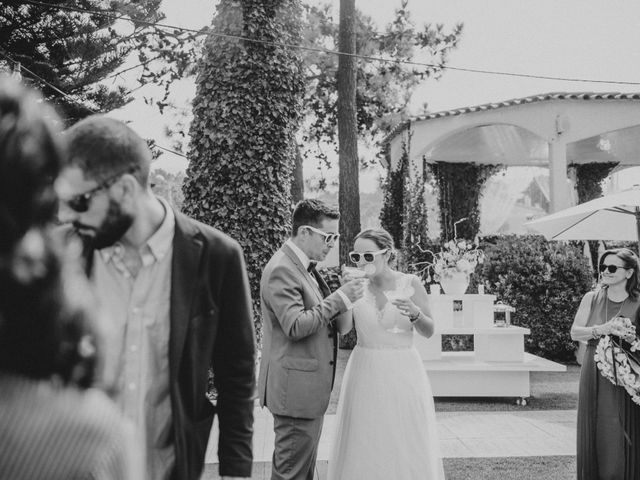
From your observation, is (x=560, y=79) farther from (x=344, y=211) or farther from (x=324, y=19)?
(x=324, y=19)

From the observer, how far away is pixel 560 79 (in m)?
15.5

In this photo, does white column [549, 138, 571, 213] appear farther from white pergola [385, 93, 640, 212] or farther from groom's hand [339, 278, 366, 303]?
groom's hand [339, 278, 366, 303]

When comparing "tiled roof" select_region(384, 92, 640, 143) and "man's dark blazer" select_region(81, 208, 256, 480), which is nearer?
"man's dark blazer" select_region(81, 208, 256, 480)

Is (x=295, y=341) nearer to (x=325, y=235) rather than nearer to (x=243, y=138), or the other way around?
(x=325, y=235)

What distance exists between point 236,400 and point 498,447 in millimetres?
4839

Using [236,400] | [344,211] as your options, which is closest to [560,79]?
[344,211]

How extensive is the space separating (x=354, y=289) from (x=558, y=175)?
12960mm

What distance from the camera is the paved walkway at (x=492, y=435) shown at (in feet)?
20.0

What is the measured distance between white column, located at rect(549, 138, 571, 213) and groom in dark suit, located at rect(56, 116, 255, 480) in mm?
14438

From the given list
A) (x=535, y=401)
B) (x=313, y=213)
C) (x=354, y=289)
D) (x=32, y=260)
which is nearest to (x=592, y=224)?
(x=535, y=401)

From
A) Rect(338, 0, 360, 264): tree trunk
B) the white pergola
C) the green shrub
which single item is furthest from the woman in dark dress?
the white pergola

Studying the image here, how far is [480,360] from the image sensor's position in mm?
8945

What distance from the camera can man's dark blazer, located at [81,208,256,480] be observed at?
1.92 metres

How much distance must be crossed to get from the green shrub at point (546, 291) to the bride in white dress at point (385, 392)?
25.8ft
